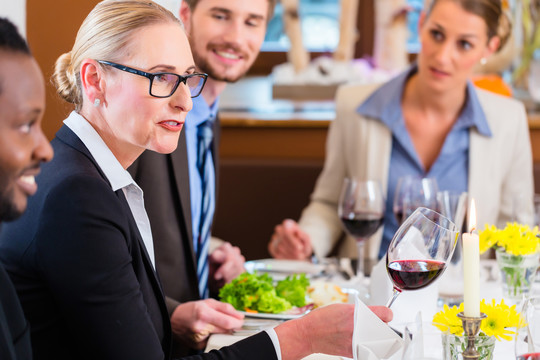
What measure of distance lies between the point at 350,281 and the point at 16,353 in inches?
36.7

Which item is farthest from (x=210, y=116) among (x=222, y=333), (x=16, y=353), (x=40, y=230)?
(x=16, y=353)

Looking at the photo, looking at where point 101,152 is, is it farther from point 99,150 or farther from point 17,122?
point 17,122

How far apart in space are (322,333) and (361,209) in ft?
2.06

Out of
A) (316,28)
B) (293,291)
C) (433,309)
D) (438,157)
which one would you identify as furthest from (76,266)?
(316,28)

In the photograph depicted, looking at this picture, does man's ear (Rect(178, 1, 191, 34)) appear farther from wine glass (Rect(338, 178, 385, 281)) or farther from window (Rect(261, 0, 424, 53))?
window (Rect(261, 0, 424, 53))

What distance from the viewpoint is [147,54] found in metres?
1.01

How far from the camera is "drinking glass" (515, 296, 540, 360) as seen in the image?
878 mm

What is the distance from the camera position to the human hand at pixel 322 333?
1.06 metres

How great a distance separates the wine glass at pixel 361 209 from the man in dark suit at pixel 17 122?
39.8 inches

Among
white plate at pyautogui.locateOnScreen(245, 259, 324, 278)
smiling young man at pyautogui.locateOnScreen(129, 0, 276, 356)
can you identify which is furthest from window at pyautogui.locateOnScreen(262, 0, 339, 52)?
white plate at pyautogui.locateOnScreen(245, 259, 324, 278)

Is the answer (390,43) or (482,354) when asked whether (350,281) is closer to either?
(482,354)

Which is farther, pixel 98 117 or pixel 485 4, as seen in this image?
pixel 485 4

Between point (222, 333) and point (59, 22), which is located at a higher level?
point (59, 22)

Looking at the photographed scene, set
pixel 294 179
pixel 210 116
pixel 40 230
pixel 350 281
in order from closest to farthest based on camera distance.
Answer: pixel 40 230 < pixel 350 281 < pixel 210 116 < pixel 294 179
